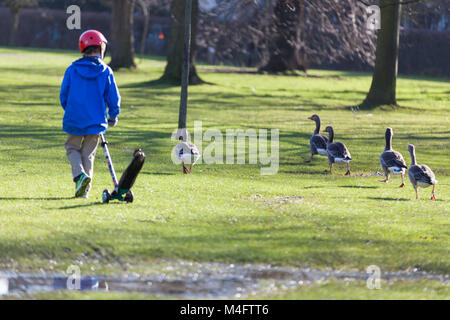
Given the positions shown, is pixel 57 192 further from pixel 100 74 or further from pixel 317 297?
pixel 317 297

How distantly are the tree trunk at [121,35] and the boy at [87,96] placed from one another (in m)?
33.9

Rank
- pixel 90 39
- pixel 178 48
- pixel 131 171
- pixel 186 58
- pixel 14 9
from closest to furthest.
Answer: pixel 131 171, pixel 90 39, pixel 186 58, pixel 178 48, pixel 14 9

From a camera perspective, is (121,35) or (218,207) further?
(121,35)

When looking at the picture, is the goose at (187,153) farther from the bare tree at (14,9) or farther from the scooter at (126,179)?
the bare tree at (14,9)

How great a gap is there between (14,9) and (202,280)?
215 ft

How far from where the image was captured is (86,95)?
9.61 metres

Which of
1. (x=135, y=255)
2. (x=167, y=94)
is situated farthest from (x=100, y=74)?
(x=167, y=94)

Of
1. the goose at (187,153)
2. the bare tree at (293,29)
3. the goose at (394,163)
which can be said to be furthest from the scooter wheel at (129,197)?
the bare tree at (293,29)

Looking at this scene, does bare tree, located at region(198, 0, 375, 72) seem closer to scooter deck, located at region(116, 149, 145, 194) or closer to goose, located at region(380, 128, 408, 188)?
goose, located at region(380, 128, 408, 188)

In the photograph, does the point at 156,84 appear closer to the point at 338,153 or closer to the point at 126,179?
the point at 338,153

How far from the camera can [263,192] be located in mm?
11641

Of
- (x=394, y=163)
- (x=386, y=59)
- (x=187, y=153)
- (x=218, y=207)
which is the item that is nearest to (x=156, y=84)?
(x=386, y=59)

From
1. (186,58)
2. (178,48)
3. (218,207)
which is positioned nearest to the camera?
(218,207)

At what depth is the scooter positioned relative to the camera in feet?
30.4
